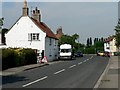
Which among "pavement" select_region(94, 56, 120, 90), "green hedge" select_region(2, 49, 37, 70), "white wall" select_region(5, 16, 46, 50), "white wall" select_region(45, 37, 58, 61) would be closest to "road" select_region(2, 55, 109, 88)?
"pavement" select_region(94, 56, 120, 90)

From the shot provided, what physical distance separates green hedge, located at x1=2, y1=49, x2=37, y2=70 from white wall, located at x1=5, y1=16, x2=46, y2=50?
11018 mm

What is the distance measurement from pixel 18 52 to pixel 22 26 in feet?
65.1

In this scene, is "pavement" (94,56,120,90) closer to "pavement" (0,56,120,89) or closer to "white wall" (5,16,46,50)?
"pavement" (0,56,120,89)

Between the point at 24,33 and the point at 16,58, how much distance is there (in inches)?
820

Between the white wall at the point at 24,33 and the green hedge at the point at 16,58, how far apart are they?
11.0 meters

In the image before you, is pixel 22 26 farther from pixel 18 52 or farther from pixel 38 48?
pixel 18 52

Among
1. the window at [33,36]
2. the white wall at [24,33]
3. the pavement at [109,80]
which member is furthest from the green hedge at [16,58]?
the window at [33,36]

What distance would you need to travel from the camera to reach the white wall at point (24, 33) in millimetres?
55562

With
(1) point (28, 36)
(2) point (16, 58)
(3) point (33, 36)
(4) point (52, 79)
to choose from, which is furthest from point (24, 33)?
(4) point (52, 79)

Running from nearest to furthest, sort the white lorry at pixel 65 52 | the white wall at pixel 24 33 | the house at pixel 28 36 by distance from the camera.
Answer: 1. the house at pixel 28 36
2. the white wall at pixel 24 33
3. the white lorry at pixel 65 52

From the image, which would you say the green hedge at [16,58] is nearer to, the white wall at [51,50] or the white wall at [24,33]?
the white wall at [24,33]

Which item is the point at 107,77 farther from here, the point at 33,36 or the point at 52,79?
the point at 33,36

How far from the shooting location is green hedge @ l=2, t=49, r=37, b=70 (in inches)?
1286

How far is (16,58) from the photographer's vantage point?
36.0 meters
